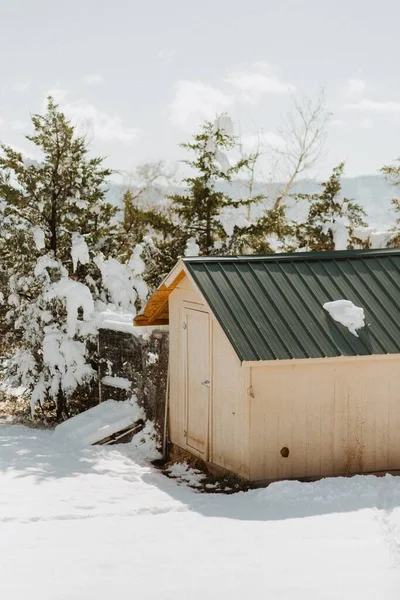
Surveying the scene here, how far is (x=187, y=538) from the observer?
22.7 feet

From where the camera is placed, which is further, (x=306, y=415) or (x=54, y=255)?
(x=54, y=255)

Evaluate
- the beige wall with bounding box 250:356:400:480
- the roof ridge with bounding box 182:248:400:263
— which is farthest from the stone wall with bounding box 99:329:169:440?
the beige wall with bounding box 250:356:400:480

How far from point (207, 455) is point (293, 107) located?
26.6 metres

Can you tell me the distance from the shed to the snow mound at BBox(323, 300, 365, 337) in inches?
3.1

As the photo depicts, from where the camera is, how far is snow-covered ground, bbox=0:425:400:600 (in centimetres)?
552

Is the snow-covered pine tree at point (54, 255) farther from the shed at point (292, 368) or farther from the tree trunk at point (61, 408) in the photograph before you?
the shed at point (292, 368)

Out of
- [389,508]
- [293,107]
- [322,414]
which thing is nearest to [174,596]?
[389,508]

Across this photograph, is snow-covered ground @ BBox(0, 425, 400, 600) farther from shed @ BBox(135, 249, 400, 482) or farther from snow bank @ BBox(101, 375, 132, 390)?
snow bank @ BBox(101, 375, 132, 390)

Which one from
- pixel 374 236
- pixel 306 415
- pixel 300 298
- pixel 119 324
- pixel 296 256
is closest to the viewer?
pixel 306 415

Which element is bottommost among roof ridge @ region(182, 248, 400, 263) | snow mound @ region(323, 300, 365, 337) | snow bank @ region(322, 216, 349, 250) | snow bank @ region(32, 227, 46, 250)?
snow mound @ region(323, 300, 365, 337)

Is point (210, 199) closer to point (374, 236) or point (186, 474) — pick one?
point (374, 236)

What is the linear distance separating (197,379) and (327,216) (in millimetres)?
14592

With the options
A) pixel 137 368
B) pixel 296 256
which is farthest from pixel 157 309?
pixel 296 256

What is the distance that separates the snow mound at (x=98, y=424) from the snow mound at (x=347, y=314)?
169 inches
